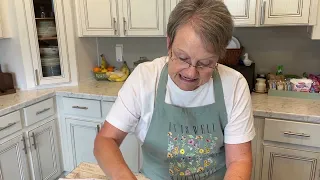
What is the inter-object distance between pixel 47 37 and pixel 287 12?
175cm

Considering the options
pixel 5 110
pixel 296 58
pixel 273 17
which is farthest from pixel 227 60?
pixel 5 110

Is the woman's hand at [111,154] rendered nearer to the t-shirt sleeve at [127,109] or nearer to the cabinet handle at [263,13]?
the t-shirt sleeve at [127,109]

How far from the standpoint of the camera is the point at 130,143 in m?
2.09

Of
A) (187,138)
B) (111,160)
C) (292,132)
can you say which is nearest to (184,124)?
(187,138)

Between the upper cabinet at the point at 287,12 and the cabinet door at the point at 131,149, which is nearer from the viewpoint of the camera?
the upper cabinet at the point at 287,12

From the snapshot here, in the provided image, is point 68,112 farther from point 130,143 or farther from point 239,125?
point 239,125

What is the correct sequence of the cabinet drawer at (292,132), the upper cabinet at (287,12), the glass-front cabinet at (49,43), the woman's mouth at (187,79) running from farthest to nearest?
the glass-front cabinet at (49,43), the upper cabinet at (287,12), the cabinet drawer at (292,132), the woman's mouth at (187,79)

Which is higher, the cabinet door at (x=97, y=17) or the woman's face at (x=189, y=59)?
the cabinet door at (x=97, y=17)

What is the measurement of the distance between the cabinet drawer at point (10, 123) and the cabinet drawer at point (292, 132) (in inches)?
63.1

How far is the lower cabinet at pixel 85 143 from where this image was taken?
210 centimetres

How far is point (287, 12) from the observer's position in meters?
1.74

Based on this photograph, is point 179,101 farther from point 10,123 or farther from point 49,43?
point 49,43

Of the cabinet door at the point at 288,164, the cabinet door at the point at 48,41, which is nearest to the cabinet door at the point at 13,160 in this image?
the cabinet door at the point at 48,41

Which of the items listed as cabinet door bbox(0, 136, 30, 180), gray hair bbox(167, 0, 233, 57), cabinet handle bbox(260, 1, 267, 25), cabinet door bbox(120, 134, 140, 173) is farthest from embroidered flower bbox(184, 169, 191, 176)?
cabinet door bbox(0, 136, 30, 180)
